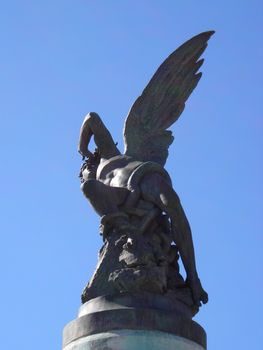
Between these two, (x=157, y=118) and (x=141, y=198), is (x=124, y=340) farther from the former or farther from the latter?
(x=157, y=118)

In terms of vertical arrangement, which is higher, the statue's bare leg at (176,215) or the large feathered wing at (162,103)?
the large feathered wing at (162,103)

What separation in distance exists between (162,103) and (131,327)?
12.7 feet

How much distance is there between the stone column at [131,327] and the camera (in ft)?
31.4

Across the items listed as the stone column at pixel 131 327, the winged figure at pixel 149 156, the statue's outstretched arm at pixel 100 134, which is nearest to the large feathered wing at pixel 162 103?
the winged figure at pixel 149 156

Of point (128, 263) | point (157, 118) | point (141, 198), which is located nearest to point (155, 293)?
point (128, 263)

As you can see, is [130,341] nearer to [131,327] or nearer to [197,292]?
[131,327]

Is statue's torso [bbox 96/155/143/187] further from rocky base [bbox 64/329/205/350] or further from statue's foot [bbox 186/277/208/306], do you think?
rocky base [bbox 64/329/205/350]

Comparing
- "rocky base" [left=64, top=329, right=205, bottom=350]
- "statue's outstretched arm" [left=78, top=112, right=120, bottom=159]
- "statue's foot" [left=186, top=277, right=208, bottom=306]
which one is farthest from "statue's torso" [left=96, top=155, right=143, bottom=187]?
"rocky base" [left=64, top=329, right=205, bottom=350]

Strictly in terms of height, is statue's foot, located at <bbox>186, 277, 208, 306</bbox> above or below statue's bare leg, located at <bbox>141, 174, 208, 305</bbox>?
below

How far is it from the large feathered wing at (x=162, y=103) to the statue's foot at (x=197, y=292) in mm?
1859

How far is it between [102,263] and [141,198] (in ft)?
3.39

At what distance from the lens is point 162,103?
12.4m

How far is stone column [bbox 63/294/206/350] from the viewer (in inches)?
376

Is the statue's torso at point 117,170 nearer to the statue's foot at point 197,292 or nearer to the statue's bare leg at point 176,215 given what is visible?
the statue's bare leg at point 176,215
